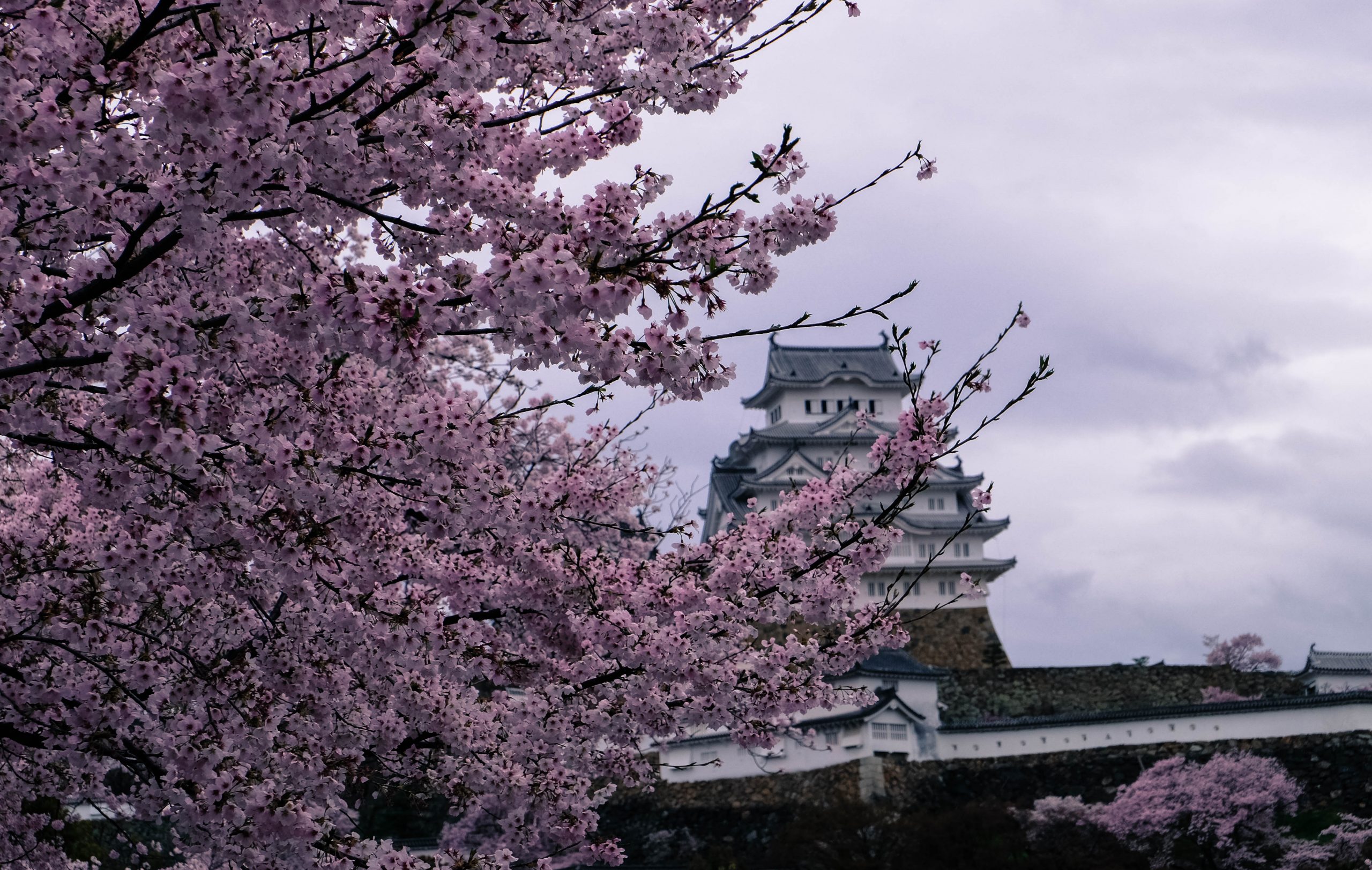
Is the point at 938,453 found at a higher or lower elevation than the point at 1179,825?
higher

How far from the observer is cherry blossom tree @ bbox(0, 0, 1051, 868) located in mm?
4277

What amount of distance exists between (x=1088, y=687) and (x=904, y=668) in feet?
33.0

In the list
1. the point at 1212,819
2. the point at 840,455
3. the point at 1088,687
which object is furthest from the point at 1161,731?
the point at 840,455

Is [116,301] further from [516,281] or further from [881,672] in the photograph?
[881,672]

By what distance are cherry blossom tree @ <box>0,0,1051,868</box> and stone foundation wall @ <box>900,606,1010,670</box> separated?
34.5m

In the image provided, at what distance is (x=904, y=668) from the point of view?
30.8 m

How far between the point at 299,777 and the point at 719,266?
369cm

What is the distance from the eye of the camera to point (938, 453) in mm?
7574

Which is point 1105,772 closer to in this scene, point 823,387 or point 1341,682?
point 1341,682

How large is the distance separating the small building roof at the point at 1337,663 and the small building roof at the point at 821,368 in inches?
679

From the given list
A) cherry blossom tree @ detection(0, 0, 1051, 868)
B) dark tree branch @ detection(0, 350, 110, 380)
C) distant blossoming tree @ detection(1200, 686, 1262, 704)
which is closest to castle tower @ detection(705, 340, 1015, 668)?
distant blossoming tree @ detection(1200, 686, 1262, 704)

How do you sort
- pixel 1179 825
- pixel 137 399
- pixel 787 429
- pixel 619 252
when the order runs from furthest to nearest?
pixel 787 429 → pixel 1179 825 → pixel 619 252 → pixel 137 399

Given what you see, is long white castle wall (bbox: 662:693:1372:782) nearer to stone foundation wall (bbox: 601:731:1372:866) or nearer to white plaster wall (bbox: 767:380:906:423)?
stone foundation wall (bbox: 601:731:1372:866)

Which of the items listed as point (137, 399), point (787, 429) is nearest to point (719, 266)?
point (137, 399)
